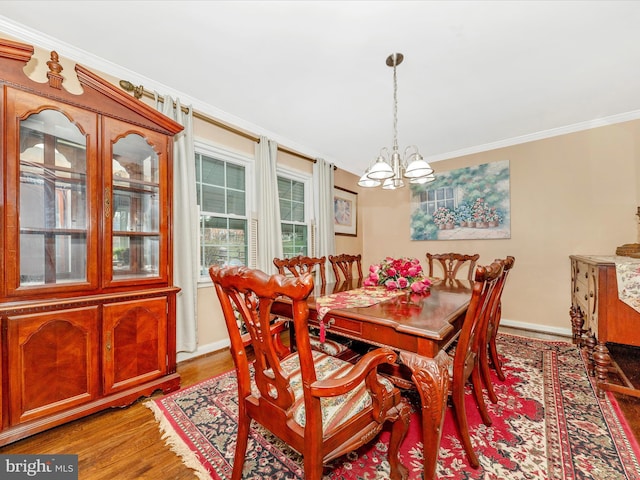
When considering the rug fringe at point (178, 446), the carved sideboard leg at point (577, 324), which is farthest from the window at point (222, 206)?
the carved sideboard leg at point (577, 324)

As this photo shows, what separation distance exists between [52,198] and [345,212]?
363cm

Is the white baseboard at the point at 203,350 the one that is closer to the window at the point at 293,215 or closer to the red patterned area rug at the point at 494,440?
the red patterned area rug at the point at 494,440

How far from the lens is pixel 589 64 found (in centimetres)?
206

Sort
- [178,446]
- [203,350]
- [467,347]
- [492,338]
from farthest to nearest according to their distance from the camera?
[203,350] < [492,338] < [178,446] < [467,347]

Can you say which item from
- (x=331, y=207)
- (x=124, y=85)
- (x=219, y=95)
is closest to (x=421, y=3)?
(x=219, y=95)

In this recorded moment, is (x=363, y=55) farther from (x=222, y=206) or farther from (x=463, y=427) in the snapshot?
(x=463, y=427)

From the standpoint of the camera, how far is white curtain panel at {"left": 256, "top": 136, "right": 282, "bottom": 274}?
120 inches

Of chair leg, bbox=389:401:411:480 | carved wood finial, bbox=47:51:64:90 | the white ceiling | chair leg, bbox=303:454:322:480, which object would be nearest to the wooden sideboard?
the white ceiling

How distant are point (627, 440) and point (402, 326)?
4.94 ft

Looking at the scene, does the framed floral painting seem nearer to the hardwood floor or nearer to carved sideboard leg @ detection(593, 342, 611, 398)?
carved sideboard leg @ detection(593, 342, 611, 398)

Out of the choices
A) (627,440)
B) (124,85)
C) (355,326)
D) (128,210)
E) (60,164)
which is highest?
(124,85)

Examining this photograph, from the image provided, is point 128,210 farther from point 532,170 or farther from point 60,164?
point 532,170

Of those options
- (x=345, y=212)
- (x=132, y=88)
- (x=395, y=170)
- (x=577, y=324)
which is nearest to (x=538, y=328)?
(x=577, y=324)
